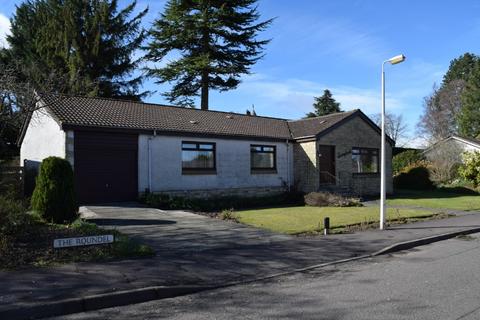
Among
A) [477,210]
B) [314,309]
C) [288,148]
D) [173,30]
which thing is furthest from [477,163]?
[314,309]

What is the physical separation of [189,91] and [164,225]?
24.6 m

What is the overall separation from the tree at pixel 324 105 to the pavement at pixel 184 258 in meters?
43.7

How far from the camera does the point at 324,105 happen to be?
58781 millimetres

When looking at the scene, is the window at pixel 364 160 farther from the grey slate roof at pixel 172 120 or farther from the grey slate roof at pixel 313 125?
the grey slate roof at pixel 172 120

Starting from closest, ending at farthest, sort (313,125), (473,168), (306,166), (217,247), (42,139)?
(217,247), (42,139), (306,166), (313,125), (473,168)

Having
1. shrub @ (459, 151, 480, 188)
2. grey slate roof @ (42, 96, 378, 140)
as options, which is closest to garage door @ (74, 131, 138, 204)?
grey slate roof @ (42, 96, 378, 140)

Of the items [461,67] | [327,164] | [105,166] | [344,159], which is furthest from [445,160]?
[461,67]

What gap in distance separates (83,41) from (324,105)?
3457cm

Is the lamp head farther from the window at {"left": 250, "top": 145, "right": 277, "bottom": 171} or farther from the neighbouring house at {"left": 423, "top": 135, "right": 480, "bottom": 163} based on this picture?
the neighbouring house at {"left": 423, "top": 135, "right": 480, "bottom": 163}

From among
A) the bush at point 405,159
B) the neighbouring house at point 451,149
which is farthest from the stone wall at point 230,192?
the neighbouring house at point 451,149

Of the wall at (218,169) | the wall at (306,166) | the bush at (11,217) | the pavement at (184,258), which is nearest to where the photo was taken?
the pavement at (184,258)

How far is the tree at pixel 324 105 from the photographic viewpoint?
58531 millimetres

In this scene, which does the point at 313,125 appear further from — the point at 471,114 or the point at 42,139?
the point at 471,114

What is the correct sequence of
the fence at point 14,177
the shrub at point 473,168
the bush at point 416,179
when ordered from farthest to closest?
the bush at point 416,179 → the shrub at point 473,168 → the fence at point 14,177
